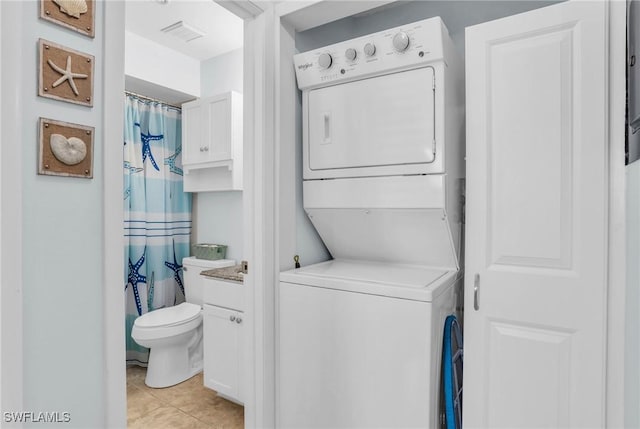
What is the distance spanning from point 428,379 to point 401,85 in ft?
3.90

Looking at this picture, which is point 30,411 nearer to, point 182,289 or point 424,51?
point 424,51

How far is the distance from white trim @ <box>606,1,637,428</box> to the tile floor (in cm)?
187

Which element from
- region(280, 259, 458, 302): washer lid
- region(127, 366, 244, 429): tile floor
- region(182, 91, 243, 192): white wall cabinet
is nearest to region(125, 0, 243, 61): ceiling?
region(182, 91, 243, 192): white wall cabinet

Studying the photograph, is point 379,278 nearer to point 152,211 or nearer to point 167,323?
point 167,323

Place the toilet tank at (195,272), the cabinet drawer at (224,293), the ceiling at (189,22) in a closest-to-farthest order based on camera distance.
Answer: the cabinet drawer at (224,293)
the ceiling at (189,22)
the toilet tank at (195,272)

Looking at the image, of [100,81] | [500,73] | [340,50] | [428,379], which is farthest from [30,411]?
[500,73]

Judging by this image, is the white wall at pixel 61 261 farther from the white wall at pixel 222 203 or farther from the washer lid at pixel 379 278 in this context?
the white wall at pixel 222 203

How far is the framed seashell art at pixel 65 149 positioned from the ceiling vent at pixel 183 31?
Answer: 6.61ft

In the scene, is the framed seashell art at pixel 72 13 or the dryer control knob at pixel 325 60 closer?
the framed seashell art at pixel 72 13

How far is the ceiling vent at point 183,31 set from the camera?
8.88ft

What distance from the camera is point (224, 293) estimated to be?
2328mm

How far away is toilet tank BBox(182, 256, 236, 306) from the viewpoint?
3088 millimetres

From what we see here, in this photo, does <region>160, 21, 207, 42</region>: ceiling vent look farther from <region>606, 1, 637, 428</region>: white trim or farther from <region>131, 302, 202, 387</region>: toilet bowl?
<region>606, 1, 637, 428</region>: white trim

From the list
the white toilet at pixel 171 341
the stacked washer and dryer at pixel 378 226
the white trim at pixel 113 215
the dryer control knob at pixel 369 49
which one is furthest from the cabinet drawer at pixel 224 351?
the dryer control knob at pixel 369 49
